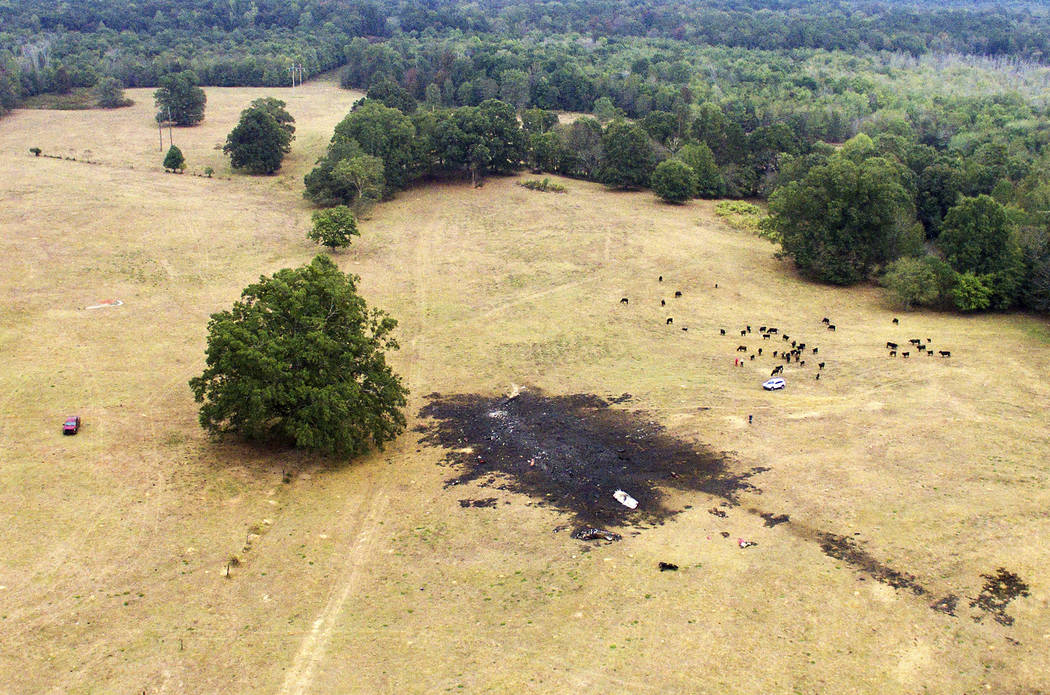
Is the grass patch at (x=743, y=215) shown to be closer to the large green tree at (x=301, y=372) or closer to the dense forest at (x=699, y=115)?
the dense forest at (x=699, y=115)

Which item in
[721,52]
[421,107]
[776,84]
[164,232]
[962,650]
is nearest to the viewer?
[962,650]

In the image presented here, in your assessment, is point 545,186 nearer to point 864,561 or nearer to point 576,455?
point 576,455

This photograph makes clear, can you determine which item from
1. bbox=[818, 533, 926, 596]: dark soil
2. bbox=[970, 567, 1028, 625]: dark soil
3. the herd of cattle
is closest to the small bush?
the herd of cattle

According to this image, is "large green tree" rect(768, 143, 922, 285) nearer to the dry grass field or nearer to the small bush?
the dry grass field

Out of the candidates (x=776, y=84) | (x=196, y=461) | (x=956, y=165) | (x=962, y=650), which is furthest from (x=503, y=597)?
(x=776, y=84)

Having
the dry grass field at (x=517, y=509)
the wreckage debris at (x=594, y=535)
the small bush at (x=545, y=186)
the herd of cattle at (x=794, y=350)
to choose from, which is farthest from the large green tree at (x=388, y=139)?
the wreckage debris at (x=594, y=535)

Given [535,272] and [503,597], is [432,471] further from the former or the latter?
[535,272]
